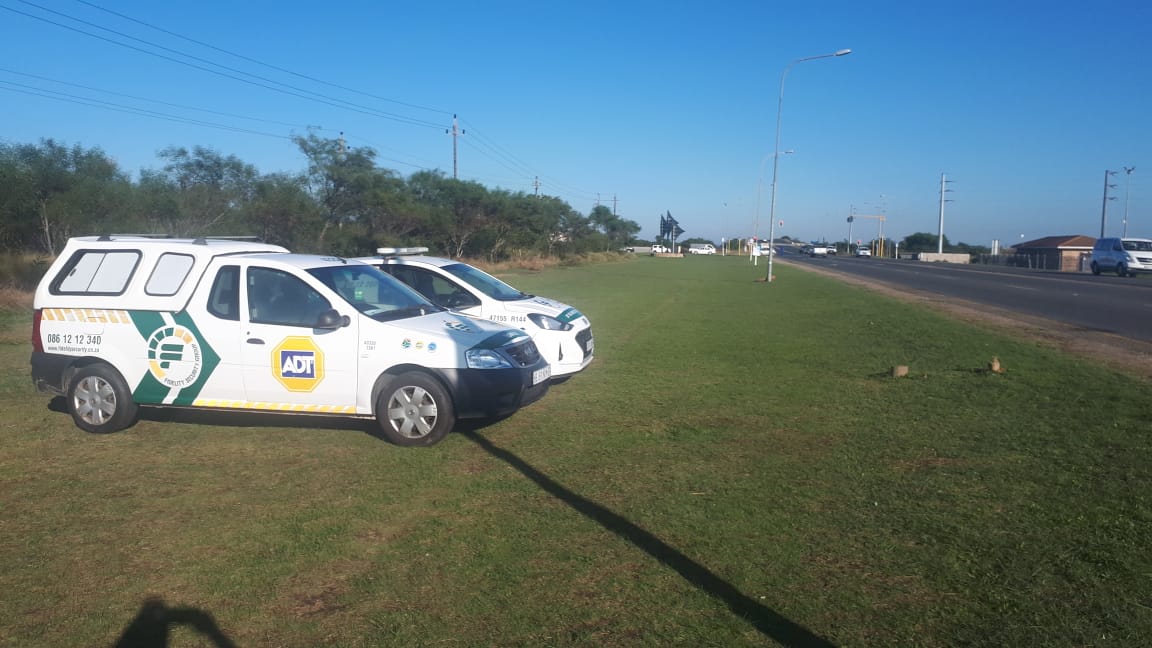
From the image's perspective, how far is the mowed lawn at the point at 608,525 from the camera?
4.31 meters

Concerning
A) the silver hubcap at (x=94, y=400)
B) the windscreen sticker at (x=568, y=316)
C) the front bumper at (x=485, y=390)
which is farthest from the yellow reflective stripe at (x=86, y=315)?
the windscreen sticker at (x=568, y=316)

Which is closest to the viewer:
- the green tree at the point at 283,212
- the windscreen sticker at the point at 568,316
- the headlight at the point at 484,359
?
the headlight at the point at 484,359

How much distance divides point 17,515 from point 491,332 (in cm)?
403

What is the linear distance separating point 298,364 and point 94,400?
81.0 inches

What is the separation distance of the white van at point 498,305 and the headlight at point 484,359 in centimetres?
245

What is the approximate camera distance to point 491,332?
27.7 ft

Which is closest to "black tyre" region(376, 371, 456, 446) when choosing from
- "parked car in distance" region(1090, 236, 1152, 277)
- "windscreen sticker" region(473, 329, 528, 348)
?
"windscreen sticker" region(473, 329, 528, 348)

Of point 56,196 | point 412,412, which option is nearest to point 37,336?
point 412,412

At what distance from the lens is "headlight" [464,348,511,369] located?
784cm

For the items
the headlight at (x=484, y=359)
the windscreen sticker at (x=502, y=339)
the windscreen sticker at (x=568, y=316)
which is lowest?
the headlight at (x=484, y=359)

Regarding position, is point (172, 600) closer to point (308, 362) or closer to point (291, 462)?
point (291, 462)

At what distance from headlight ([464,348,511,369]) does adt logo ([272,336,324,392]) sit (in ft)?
4.29

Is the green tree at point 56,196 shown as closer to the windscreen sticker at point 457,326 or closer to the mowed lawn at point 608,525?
the mowed lawn at point 608,525

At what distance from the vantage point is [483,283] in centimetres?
1181
